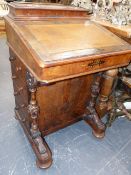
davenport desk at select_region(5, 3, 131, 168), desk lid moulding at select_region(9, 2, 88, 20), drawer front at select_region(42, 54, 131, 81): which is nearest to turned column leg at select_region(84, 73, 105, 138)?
davenport desk at select_region(5, 3, 131, 168)

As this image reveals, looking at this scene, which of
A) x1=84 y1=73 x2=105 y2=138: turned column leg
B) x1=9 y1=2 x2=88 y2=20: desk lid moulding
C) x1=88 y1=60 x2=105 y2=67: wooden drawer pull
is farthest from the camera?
x1=84 y1=73 x2=105 y2=138: turned column leg

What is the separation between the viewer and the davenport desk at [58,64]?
39.4 inches

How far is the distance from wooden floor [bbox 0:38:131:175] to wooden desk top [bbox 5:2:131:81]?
893mm

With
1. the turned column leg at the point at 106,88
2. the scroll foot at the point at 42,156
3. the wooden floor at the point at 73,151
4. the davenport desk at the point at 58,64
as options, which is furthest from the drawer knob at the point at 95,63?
the wooden floor at the point at 73,151

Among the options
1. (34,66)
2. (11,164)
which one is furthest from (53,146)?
(34,66)

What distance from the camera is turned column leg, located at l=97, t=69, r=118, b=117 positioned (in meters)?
1.55

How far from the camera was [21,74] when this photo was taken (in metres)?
1.42

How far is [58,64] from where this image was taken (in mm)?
934

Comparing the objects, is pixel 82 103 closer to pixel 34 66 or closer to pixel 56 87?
pixel 56 87

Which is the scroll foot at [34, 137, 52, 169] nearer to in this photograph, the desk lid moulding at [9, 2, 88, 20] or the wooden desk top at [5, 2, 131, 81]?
the wooden desk top at [5, 2, 131, 81]

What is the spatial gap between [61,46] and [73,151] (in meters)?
1.05

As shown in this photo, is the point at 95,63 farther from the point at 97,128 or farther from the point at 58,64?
the point at 97,128

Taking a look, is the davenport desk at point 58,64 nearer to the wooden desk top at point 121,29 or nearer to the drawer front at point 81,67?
the drawer front at point 81,67

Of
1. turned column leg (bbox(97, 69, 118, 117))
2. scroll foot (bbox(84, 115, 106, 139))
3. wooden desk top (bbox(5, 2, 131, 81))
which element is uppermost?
wooden desk top (bbox(5, 2, 131, 81))
